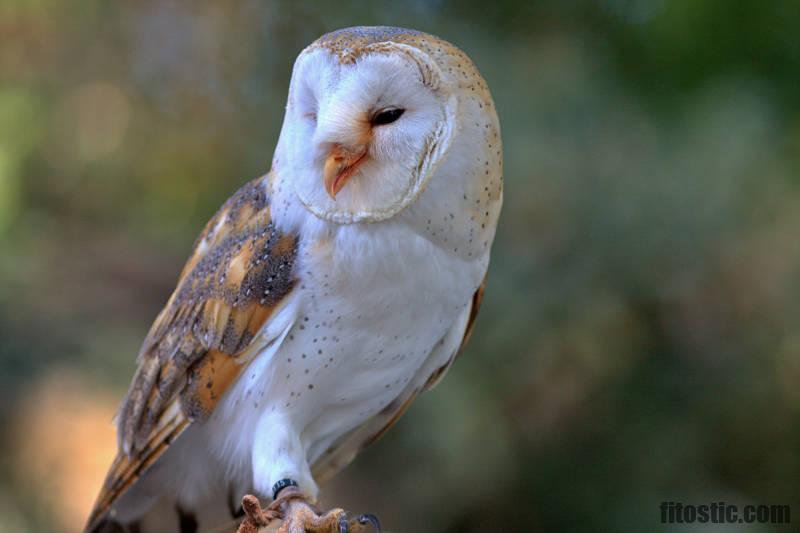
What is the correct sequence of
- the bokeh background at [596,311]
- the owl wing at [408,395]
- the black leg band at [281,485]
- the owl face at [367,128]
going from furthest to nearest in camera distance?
the bokeh background at [596,311] < the owl wing at [408,395] < the black leg band at [281,485] < the owl face at [367,128]

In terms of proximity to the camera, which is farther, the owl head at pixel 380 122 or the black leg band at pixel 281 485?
the black leg band at pixel 281 485

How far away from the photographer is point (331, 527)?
1.11 meters

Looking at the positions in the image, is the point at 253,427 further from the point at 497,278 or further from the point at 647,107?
the point at 647,107

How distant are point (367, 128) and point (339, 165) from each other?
0.17 ft

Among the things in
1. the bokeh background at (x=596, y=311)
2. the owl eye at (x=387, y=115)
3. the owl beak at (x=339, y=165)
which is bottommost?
the bokeh background at (x=596, y=311)

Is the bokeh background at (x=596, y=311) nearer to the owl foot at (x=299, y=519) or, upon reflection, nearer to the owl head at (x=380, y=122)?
the owl foot at (x=299, y=519)

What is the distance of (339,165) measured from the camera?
1.06 m

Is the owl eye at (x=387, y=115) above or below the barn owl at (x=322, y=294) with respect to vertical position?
above

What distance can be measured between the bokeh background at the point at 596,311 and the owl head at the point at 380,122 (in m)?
1.30

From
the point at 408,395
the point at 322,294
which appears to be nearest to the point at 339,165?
the point at 322,294

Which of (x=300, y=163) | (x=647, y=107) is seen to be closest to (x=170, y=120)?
(x=647, y=107)

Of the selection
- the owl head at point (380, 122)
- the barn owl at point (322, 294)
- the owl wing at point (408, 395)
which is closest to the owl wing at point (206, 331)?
the barn owl at point (322, 294)

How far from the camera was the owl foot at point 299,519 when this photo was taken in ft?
3.64

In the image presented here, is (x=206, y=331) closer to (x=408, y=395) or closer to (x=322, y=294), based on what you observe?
(x=322, y=294)
